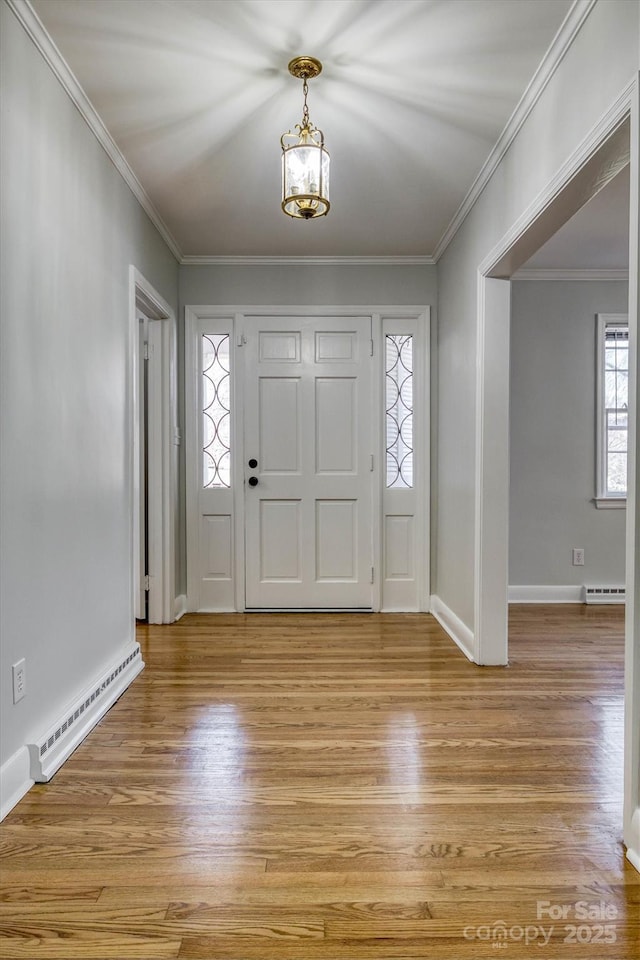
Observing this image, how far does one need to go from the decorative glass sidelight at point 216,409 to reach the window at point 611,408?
285 cm

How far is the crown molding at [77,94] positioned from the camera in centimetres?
191

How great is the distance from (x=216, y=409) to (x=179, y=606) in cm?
143

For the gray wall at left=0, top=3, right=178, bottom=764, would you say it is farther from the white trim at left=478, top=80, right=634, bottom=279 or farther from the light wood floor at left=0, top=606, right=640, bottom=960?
the white trim at left=478, top=80, right=634, bottom=279

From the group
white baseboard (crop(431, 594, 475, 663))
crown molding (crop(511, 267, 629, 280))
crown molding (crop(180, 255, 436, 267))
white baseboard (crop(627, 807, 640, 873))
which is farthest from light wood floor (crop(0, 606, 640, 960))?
crown molding (crop(511, 267, 629, 280))

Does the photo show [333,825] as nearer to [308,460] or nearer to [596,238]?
[308,460]

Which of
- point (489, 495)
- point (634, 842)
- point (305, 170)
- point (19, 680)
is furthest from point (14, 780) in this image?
point (489, 495)

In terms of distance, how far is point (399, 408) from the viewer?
4.32 meters

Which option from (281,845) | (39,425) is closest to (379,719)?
(281,845)

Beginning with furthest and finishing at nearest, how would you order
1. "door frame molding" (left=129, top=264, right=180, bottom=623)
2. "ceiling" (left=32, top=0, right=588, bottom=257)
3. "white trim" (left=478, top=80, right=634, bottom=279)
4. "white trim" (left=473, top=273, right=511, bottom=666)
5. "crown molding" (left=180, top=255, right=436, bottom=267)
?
"crown molding" (left=180, top=255, right=436, bottom=267) → "door frame molding" (left=129, top=264, right=180, bottom=623) → "white trim" (left=473, top=273, right=511, bottom=666) → "ceiling" (left=32, top=0, right=588, bottom=257) → "white trim" (left=478, top=80, right=634, bottom=279)

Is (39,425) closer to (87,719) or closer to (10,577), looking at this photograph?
(10,577)

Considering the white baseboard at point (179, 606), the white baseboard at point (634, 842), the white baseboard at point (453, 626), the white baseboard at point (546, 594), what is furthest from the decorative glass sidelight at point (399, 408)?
the white baseboard at point (634, 842)

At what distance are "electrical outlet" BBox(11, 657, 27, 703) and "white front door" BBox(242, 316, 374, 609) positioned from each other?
2.45m

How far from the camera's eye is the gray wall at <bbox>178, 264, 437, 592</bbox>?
4.27 meters

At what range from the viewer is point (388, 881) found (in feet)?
4.89
